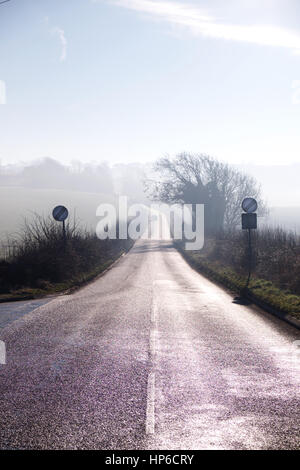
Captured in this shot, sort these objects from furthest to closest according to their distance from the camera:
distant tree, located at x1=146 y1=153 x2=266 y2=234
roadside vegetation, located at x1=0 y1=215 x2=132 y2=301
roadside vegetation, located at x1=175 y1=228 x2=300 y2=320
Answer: distant tree, located at x1=146 y1=153 x2=266 y2=234
roadside vegetation, located at x1=0 y1=215 x2=132 y2=301
roadside vegetation, located at x1=175 y1=228 x2=300 y2=320

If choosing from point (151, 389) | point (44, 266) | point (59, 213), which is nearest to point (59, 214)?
point (59, 213)

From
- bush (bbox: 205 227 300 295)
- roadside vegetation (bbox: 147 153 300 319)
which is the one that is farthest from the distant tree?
bush (bbox: 205 227 300 295)

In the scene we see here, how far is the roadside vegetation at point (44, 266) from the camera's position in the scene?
1808cm

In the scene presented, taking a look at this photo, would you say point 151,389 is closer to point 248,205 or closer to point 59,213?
point 248,205

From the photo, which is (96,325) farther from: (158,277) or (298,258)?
(158,277)

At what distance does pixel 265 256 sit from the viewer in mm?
21703

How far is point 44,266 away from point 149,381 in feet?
49.8

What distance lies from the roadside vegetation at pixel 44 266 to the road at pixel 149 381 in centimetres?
612

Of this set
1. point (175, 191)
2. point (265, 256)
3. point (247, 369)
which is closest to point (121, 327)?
point (247, 369)

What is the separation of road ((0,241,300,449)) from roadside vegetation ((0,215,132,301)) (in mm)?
6124

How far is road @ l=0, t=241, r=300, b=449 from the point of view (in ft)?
15.0

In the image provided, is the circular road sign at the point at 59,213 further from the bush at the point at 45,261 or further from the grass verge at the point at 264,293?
the grass verge at the point at 264,293

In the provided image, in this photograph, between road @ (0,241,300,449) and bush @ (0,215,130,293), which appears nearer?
road @ (0,241,300,449)

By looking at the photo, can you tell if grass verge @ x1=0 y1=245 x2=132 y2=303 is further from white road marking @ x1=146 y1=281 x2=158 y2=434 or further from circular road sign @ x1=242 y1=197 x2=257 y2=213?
circular road sign @ x1=242 y1=197 x2=257 y2=213
